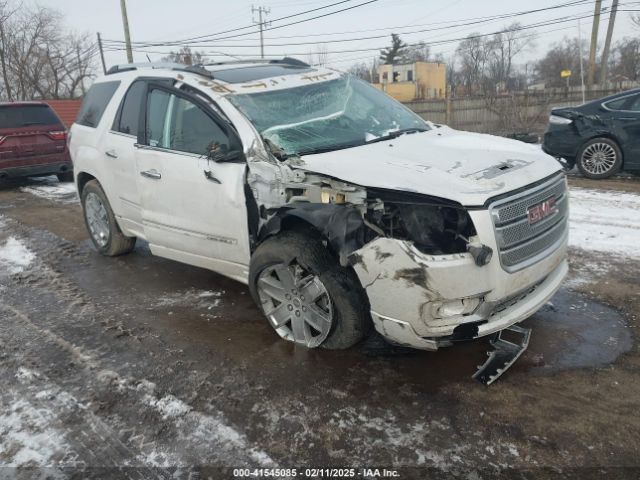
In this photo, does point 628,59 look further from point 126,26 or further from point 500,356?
point 500,356

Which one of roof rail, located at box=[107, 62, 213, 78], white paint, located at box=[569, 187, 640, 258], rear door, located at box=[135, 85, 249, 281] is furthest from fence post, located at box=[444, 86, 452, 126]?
rear door, located at box=[135, 85, 249, 281]

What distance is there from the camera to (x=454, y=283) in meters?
2.68

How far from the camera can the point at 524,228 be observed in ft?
9.54

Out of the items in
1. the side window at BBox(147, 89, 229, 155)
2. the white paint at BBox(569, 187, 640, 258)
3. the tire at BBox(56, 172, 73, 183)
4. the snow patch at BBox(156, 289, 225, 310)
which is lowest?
the snow patch at BBox(156, 289, 225, 310)

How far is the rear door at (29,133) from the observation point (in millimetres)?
9945

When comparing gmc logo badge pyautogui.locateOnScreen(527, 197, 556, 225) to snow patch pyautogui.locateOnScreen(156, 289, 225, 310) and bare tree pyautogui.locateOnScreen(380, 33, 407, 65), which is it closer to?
snow patch pyautogui.locateOnScreen(156, 289, 225, 310)

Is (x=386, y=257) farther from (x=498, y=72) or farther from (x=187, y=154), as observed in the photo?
(x=498, y=72)

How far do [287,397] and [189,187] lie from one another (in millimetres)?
1835

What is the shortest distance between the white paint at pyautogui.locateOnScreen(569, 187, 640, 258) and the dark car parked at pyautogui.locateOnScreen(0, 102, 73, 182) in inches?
380

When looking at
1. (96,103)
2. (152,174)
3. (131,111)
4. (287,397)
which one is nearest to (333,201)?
(287,397)

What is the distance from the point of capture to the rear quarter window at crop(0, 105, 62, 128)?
396 inches

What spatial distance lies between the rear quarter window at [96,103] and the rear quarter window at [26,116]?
18.3 ft

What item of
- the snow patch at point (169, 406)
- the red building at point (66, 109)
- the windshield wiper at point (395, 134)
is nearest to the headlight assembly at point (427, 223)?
the windshield wiper at point (395, 134)

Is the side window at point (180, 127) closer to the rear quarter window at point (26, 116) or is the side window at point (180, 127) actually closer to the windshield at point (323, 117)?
the windshield at point (323, 117)
